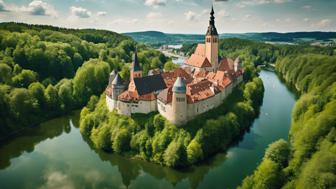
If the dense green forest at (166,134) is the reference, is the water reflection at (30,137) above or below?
below

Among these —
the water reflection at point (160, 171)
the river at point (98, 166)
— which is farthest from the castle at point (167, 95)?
the river at point (98, 166)

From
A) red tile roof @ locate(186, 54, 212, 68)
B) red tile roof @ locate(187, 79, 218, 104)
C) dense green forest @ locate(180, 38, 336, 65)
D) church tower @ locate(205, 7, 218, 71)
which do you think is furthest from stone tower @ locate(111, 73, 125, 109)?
dense green forest @ locate(180, 38, 336, 65)

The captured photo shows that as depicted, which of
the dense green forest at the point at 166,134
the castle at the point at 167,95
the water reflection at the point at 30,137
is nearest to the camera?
the dense green forest at the point at 166,134

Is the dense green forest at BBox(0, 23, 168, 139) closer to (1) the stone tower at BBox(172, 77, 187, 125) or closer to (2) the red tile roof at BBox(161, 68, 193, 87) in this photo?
(2) the red tile roof at BBox(161, 68, 193, 87)

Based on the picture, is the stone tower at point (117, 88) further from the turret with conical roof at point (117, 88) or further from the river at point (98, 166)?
the river at point (98, 166)

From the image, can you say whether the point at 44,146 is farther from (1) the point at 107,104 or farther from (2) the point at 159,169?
(2) the point at 159,169

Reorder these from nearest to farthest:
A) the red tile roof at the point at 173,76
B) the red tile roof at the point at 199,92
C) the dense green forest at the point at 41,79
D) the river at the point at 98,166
Answer: the river at the point at 98,166 < the red tile roof at the point at 199,92 < the red tile roof at the point at 173,76 < the dense green forest at the point at 41,79

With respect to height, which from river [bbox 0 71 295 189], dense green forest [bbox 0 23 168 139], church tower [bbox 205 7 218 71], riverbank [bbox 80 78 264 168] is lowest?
river [bbox 0 71 295 189]
